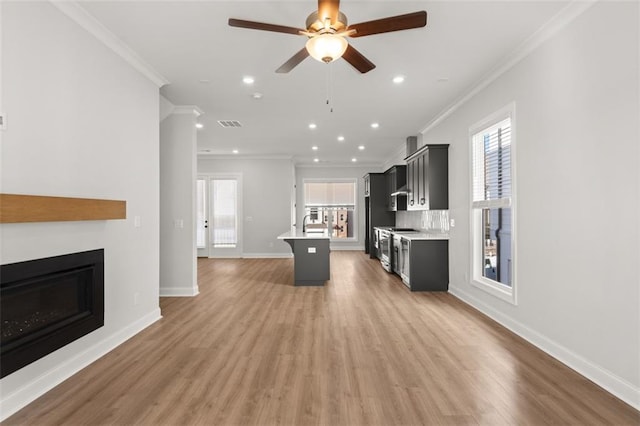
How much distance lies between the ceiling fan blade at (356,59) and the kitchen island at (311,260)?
136 inches

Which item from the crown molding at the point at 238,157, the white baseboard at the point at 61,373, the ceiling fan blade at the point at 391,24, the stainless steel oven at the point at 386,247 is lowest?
the white baseboard at the point at 61,373

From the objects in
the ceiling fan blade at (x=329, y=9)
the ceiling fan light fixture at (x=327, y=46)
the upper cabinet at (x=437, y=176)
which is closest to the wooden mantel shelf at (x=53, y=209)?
the ceiling fan light fixture at (x=327, y=46)

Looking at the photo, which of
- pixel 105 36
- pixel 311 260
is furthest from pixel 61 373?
pixel 311 260

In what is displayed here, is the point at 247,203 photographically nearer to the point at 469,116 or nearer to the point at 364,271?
the point at 364,271

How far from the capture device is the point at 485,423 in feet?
6.21

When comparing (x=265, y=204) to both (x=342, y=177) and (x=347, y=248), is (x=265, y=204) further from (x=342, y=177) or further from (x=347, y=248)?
(x=347, y=248)

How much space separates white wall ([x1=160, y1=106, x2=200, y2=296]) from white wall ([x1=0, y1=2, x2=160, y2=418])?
112 centimetres

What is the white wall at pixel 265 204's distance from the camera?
9.10m

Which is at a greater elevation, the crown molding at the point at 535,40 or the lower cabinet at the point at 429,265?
the crown molding at the point at 535,40

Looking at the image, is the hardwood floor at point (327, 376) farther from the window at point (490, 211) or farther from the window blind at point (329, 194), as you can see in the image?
the window blind at point (329, 194)

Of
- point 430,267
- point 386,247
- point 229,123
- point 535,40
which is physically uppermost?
point 229,123

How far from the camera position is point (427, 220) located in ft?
20.7

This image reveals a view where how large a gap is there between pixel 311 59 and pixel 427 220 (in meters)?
4.07

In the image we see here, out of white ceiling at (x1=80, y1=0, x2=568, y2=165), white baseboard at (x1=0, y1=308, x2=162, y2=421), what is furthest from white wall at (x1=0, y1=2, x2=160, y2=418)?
white ceiling at (x1=80, y1=0, x2=568, y2=165)
